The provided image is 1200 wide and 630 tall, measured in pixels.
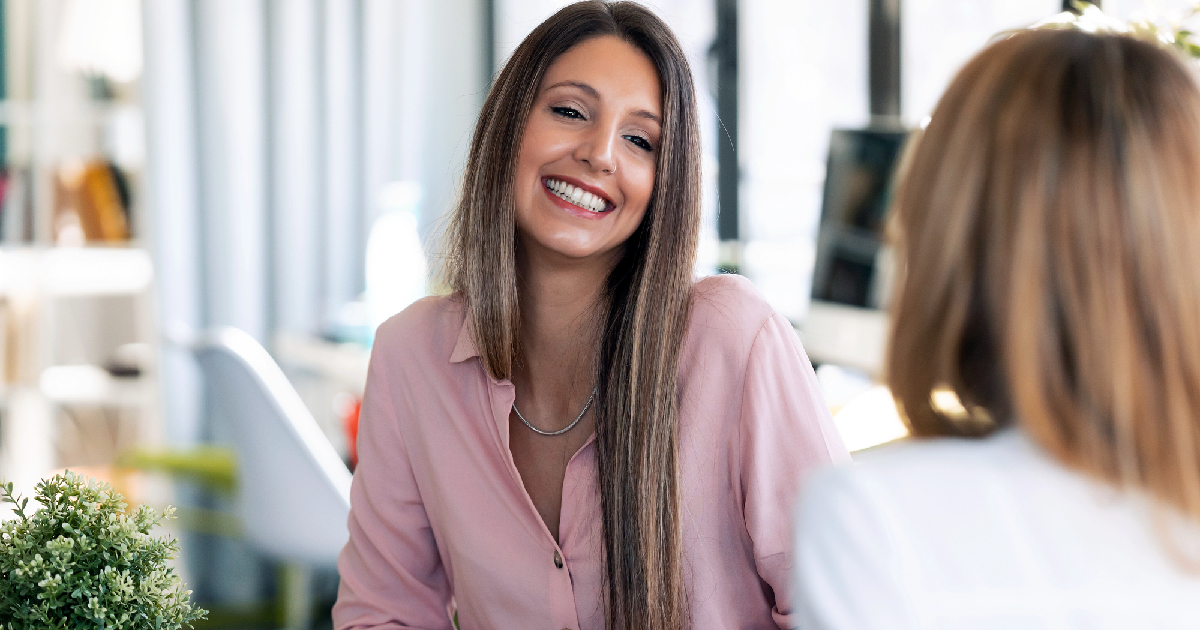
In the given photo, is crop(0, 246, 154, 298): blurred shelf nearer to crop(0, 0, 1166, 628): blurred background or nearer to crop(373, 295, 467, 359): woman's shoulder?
crop(0, 0, 1166, 628): blurred background

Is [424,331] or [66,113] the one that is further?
[66,113]

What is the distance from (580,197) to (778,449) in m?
0.39

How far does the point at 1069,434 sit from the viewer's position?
2.07ft

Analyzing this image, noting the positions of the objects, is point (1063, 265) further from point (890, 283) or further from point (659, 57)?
point (659, 57)

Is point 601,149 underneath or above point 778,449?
above

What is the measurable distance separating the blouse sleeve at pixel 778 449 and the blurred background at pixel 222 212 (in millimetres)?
1964

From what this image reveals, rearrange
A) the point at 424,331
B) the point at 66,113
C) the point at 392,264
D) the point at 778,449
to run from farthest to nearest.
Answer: the point at 392,264, the point at 66,113, the point at 424,331, the point at 778,449

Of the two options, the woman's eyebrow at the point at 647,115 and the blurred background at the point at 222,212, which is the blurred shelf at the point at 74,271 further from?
the woman's eyebrow at the point at 647,115

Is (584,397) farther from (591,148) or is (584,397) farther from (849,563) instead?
(849,563)

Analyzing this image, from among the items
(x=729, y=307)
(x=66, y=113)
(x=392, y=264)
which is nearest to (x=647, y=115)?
(x=729, y=307)

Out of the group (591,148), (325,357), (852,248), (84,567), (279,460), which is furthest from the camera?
(325,357)

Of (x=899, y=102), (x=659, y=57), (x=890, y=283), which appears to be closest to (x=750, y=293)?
(x=659, y=57)

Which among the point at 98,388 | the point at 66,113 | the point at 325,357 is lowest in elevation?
the point at 98,388

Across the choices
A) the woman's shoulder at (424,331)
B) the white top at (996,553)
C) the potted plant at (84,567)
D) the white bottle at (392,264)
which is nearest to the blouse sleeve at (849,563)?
the white top at (996,553)
